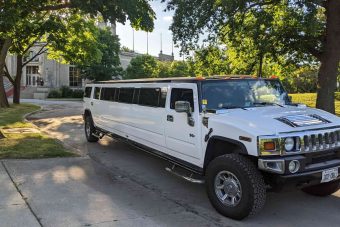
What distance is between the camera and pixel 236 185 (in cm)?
586

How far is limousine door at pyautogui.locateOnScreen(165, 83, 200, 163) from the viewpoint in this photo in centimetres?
683

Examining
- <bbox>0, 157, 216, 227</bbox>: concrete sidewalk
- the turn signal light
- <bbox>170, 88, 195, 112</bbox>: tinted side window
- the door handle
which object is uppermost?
<bbox>170, 88, 195, 112</bbox>: tinted side window

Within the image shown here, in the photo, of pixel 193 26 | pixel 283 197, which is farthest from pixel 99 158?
pixel 193 26

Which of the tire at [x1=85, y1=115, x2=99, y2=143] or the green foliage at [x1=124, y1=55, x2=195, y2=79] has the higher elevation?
the green foliage at [x1=124, y1=55, x2=195, y2=79]

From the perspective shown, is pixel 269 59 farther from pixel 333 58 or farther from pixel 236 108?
pixel 236 108

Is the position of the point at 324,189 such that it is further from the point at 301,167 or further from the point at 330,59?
the point at 330,59

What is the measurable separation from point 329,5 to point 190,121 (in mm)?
11970

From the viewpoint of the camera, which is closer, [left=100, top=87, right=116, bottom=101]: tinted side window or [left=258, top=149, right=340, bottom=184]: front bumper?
[left=258, top=149, right=340, bottom=184]: front bumper

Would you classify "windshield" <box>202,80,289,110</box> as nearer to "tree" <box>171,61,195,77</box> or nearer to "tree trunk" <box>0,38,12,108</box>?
"tree trunk" <box>0,38,12,108</box>

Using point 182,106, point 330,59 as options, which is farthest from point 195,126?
point 330,59

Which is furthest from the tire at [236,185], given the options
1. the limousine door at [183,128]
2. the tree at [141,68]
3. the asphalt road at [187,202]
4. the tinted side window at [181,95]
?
the tree at [141,68]

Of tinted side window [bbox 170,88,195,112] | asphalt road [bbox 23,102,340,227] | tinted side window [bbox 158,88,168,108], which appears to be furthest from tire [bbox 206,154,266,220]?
tinted side window [bbox 158,88,168,108]

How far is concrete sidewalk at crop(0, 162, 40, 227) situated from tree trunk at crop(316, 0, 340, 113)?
12759mm

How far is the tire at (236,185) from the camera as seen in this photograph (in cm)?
558
